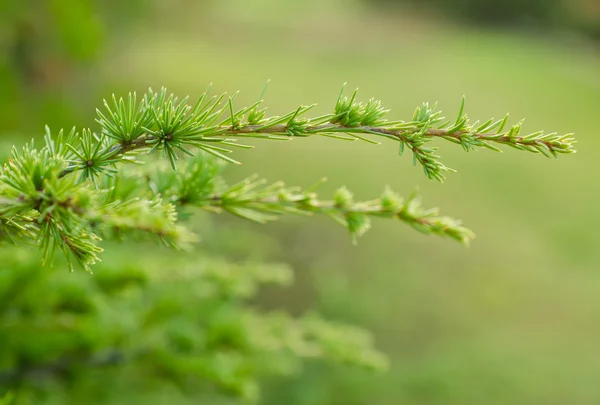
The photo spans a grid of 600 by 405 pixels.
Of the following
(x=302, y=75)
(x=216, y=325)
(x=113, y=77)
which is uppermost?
(x=302, y=75)

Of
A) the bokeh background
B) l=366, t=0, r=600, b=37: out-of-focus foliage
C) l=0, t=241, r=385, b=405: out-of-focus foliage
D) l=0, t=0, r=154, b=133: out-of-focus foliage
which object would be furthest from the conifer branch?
l=366, t=0, r=600, b=37: out-of-focus foliage

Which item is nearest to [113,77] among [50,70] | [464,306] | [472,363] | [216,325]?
[50,70]

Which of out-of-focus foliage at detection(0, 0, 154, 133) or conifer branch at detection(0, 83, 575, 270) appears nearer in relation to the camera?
conifer branch at detection(0, 83, 575, 270)

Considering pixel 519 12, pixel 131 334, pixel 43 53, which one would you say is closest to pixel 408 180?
pixel 43 53

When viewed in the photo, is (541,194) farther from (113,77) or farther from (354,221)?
(354,221)

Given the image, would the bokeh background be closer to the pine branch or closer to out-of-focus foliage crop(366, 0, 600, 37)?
out-of-focus foliage crop(366, 0, 600, 37)

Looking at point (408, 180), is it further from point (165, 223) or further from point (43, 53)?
point (165, 223)

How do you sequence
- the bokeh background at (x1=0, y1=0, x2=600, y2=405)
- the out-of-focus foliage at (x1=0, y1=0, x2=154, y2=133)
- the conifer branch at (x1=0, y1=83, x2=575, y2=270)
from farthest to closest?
the bokeh background at (x1=0, y1=0, x2=600, y2=405) → the out-of-focus foliage at (x1=0, y1=0, x2=154, y2=133) → the conifer branch at (x1=0, y1=83, x2=575, y2=270)

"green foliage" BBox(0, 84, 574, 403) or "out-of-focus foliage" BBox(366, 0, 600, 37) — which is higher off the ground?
"out-of-focus foliage" BBox(366, 0, 600, 37)
